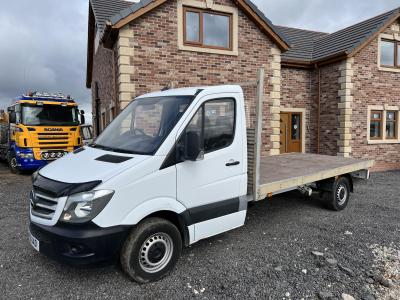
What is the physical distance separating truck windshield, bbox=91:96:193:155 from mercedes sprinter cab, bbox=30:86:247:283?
0.06 ft

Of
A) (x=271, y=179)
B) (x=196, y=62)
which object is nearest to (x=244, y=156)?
(x=271, y=179)

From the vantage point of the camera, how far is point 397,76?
12.6 metres

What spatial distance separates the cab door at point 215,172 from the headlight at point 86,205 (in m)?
0.87

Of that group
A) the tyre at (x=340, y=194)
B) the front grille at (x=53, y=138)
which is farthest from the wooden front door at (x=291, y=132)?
the front grille at (x=53, y=138)

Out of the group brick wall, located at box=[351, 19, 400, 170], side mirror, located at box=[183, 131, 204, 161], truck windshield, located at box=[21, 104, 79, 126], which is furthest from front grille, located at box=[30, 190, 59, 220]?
brick wall, located at box=[351, 19, 400, 170]

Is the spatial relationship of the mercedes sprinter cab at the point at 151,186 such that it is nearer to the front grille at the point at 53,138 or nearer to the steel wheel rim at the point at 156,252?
the steel wheel rim at the point at 156,252

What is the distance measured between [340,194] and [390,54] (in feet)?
30.5

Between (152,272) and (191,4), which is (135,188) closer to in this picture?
(152,272)

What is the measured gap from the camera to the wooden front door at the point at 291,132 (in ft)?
41.3

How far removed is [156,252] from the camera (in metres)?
3.39

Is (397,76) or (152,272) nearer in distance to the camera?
(152,272)

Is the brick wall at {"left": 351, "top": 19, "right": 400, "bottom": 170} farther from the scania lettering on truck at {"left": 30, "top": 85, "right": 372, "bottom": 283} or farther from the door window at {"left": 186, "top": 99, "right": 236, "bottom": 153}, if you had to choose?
the door window at {"left": 186, "top": 99, "right": 236, "bottom": 153}

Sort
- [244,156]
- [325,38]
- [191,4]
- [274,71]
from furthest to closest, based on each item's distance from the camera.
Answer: [325,38], [274,71], [191,4], [244,156]

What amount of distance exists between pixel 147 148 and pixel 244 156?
1.39 metres
